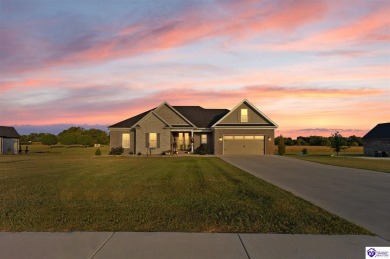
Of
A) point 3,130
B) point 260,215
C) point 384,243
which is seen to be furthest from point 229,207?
point 3,130

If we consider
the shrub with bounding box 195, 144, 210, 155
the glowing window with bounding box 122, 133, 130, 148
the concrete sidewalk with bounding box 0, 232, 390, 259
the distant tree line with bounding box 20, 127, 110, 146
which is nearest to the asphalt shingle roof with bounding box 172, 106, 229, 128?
the shrub with bounding box 195, 144, 210, 155

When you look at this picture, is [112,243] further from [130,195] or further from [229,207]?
[130,195]

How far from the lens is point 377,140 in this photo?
1928 inches

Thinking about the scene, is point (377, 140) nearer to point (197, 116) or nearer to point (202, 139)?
point (202, 139)

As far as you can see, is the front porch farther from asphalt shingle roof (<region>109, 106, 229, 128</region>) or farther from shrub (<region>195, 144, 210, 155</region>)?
asphalt shingle roof (<region>109, 106, 229, 128</region>)

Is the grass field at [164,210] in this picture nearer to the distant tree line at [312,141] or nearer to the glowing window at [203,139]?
the glowing window at [203,139]

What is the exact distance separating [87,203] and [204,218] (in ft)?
12.3

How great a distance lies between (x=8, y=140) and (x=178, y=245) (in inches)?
2142

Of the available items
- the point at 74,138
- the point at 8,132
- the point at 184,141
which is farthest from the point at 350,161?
the point at 74,138

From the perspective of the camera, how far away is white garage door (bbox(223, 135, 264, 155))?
4069cm

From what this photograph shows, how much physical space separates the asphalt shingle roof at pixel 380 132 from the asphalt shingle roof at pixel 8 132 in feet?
169

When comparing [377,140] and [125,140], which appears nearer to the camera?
[125,140]

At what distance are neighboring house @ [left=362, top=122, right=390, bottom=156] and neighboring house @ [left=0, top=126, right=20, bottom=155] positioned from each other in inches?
2010

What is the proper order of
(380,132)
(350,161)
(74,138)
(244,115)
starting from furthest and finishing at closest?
(74,138) < (380,132) < (244,115) < (350,161)
